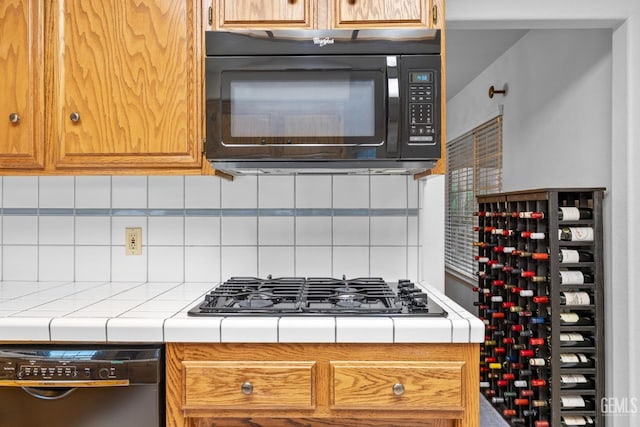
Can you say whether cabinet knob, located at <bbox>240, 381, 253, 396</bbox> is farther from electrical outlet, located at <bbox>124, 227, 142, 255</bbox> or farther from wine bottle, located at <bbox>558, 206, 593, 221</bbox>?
wine bottle, located at <bbox>558, 206, 593, 221</bbox>

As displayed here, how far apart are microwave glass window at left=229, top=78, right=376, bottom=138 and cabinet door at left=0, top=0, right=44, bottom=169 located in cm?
69

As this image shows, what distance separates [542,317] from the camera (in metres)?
2.53

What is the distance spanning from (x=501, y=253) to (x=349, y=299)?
1.91 meters

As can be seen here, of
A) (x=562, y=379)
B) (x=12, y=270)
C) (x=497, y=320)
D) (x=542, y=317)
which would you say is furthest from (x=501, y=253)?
(x=12, y=270)

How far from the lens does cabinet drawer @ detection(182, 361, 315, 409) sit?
130 cm

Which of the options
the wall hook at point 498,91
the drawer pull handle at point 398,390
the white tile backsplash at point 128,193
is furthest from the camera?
the wall hook at point 498,91

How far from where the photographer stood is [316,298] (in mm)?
1547

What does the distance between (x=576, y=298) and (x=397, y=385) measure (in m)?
1.54

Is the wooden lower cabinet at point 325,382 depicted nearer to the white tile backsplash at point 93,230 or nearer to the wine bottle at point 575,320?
the white tile backsplash at point 93,230

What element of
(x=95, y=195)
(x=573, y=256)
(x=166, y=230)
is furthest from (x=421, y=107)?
(x=573, y=256)

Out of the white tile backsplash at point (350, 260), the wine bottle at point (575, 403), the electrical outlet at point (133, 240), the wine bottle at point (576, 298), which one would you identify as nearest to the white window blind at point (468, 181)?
the wine bottle at point (576, 298)

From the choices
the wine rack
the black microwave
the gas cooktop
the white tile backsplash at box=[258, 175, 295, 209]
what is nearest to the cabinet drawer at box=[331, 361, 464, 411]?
the gas cooktop

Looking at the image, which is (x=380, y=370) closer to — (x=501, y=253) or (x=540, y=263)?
(x=540, y=263)

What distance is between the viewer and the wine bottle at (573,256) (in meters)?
2.42
